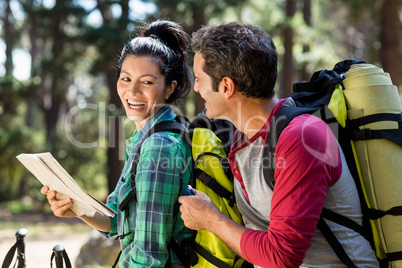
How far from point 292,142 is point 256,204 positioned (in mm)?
348

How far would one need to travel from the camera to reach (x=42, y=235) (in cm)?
1087

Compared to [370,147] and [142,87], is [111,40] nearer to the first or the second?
[142,87]

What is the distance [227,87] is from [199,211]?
505 mm

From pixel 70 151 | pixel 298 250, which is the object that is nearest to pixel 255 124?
pixel 298 250

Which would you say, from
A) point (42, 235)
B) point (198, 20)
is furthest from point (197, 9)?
point (42, 235)

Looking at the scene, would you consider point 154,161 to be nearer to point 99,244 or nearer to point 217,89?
point 217,89

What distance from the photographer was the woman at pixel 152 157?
184cm

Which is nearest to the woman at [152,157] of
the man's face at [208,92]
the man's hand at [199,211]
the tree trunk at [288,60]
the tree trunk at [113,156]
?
the man's hand at [199,211]

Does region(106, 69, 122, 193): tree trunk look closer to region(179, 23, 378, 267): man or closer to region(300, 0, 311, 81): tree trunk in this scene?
region(300, 0, 311, 81): tree trunk

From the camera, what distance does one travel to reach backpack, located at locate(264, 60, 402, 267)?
1.68m

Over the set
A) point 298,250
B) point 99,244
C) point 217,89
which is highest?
point 217,89

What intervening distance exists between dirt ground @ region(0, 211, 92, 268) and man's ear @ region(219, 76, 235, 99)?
6838 millimetres

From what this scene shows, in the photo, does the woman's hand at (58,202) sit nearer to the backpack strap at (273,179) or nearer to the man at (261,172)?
the man at (261,172)

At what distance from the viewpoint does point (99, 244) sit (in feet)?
23.5
